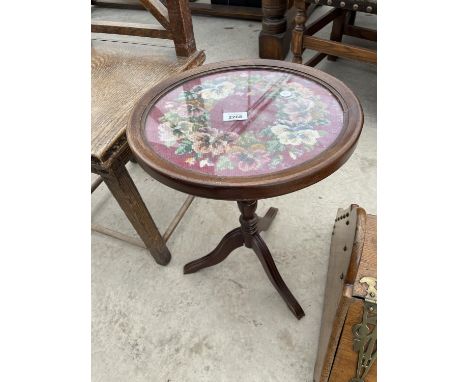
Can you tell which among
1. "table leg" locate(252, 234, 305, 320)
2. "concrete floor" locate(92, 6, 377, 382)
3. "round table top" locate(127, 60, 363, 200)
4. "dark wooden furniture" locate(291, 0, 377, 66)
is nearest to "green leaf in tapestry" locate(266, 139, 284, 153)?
"round table top" locate(127, 60, 363, 200)

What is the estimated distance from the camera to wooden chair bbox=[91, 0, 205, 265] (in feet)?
4.06

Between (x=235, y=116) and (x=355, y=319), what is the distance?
67 centimetres

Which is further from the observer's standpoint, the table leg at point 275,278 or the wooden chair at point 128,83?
the table leg at point 275,278

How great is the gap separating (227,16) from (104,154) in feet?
10.2

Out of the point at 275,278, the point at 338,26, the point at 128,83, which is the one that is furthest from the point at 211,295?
the point at 338,26

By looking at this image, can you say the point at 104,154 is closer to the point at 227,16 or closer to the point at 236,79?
the point at 236,79

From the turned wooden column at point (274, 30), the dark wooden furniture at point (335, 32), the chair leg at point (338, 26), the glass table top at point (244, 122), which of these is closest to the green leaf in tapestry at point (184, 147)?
the glass table top at point (244, 122)

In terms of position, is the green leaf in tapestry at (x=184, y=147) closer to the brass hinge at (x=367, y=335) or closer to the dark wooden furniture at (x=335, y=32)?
the brass hinge at (x=367, y=335)

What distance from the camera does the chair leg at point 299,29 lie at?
86.3 inches

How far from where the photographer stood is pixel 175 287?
1548mm

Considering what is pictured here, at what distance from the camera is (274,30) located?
2.72m

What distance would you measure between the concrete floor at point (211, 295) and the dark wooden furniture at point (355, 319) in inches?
8.7

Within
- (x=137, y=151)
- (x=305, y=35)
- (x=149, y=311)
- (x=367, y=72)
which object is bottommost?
(x=149, y=311)

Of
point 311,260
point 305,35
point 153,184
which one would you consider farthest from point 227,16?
point 311,260
